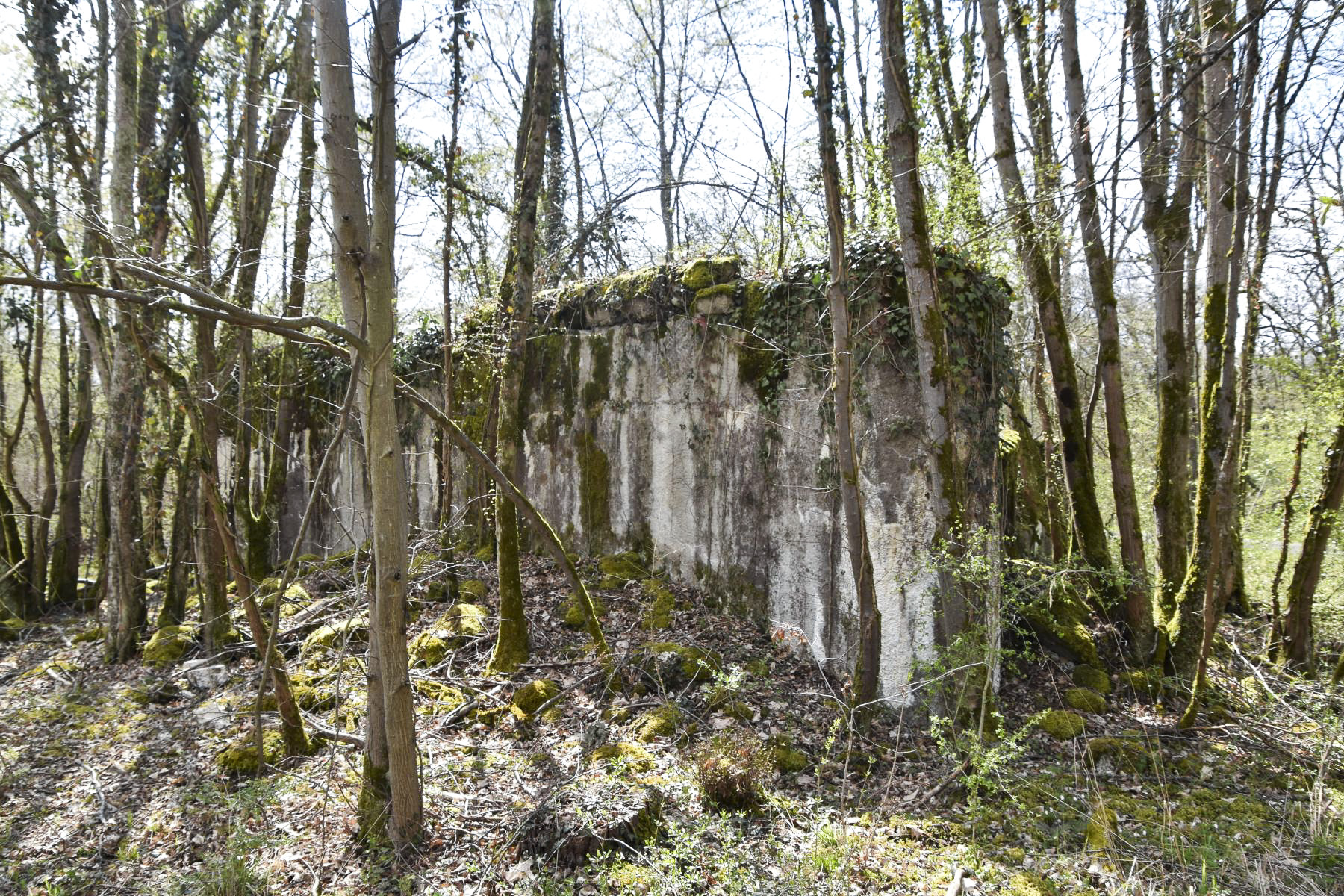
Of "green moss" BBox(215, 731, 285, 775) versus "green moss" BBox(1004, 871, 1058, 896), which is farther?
"green moss" BBox(215, 731, 285, 775)

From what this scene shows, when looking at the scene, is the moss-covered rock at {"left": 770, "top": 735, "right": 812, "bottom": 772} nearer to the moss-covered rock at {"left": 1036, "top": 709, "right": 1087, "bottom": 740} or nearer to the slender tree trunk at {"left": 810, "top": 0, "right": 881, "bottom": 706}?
the slender tree trunk at {"left": 810, "top": 0, "right": 881, "bottom": 706}

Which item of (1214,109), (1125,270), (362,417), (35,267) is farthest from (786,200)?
(1125,270)

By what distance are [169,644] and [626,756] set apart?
5.00m

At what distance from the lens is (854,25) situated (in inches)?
424

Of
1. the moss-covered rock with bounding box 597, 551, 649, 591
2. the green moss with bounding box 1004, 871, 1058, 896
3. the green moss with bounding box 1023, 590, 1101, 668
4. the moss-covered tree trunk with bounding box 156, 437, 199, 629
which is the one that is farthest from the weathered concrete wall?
the moss-covered tree trunk with bounding box 156, 437, 199, 629

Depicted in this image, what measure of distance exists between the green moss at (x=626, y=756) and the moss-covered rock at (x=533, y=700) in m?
0.71

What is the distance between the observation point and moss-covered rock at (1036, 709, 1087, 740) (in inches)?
212

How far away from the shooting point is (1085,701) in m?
5.98

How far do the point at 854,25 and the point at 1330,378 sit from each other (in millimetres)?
7417

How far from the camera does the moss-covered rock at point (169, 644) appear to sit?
23.3 ft

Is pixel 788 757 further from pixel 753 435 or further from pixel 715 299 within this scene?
pixel 715 299

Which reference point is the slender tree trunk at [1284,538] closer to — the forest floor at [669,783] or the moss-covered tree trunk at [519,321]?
the forest floor at [669,783]

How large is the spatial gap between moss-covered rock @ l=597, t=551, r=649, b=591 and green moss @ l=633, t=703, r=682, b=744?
7.24 feet

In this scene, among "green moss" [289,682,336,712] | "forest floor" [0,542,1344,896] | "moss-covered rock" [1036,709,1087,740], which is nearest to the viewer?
"forest floor" [0,542,1344,896]
